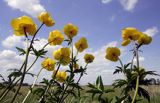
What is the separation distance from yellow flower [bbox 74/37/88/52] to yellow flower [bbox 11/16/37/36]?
41.6 inches

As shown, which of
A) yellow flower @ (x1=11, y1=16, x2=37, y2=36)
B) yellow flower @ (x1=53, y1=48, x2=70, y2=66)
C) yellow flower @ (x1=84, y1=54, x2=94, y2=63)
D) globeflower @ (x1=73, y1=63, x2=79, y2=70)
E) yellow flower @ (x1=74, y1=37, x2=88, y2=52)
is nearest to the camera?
yellow flower @ (x1=11, y1=16, x2=37, y2=36)

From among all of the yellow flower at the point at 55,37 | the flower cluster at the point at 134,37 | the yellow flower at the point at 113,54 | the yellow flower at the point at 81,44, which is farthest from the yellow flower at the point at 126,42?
the yellow flower at the point at 81,44

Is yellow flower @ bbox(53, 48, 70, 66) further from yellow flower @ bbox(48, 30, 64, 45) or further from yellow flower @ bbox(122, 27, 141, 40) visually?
yellow flower @ bbox(122, 27, 141, 40)

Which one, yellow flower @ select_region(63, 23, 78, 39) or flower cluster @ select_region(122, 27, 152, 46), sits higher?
yellow flower @ select_region(63, 23, 78, 39)

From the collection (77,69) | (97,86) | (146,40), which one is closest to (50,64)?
(77,69)

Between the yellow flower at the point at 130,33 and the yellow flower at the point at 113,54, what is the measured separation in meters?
0.18

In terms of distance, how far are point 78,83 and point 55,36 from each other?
0.67 metres

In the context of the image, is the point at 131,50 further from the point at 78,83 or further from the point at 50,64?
the point at 50,64

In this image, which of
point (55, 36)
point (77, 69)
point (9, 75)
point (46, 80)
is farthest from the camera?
point (46, 80)

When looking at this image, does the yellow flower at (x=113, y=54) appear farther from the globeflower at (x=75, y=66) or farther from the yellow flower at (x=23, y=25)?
the yellow flower at (x=23, y=25)

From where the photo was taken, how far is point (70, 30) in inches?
143

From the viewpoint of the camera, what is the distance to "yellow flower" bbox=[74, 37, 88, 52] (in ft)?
12.6

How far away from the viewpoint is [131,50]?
2.88 m

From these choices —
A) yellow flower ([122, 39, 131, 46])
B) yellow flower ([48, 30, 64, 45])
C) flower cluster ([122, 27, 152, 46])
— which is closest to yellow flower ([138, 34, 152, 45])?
flower cluster ([122, 27, 152, 46])
